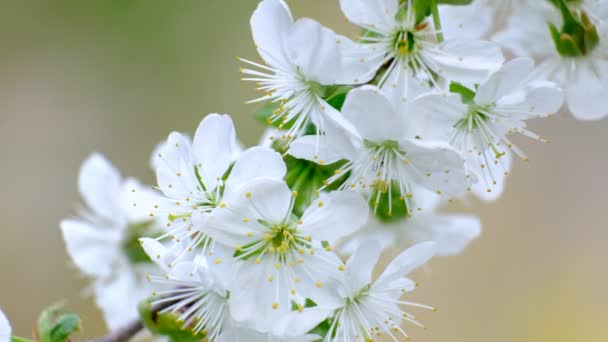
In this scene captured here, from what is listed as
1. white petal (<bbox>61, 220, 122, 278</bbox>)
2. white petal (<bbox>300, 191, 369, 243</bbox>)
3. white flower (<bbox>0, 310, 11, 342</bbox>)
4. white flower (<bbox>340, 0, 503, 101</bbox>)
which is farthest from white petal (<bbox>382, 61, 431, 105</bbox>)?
white petal (<bbox>61, 220, 122, 278</bbox>)

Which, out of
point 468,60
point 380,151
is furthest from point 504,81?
point 380,151

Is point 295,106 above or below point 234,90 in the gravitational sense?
above

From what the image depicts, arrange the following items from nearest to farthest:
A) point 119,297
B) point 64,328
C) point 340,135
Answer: point 340,135 → point 64,328 → point 119,297

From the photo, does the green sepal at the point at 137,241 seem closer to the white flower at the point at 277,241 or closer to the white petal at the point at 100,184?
the white petal at the point at 100,184

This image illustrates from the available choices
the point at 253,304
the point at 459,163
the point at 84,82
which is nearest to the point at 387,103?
the point at 459,163

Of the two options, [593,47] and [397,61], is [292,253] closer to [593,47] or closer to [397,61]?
[397,61]

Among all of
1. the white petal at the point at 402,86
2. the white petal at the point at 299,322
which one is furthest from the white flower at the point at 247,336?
the white petal at the point at 402,86

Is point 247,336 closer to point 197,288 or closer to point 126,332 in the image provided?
point 197,288
